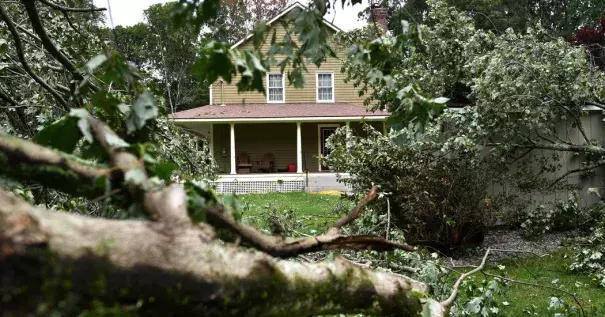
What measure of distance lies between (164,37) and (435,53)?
27809 mm

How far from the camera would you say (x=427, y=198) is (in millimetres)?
7223

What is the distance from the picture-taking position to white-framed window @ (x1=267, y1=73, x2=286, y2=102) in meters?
21.5

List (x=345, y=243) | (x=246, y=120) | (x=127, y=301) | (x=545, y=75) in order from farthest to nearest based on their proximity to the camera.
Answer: (x=246, y=120) → (x=545, y=75) → (x=345, y=243) → (x=127, y=301)

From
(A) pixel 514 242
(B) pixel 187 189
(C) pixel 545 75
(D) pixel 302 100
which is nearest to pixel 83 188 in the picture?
(B) pixel 187 189

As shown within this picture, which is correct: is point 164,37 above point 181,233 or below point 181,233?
above

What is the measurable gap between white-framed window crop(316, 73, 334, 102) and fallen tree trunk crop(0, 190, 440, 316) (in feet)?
67.8

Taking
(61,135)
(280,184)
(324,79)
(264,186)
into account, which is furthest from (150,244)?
(324,79)

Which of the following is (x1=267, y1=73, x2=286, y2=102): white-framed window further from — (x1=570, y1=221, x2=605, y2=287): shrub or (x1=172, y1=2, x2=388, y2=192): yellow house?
(x1=570, y1=221, x2=605, y2=287): shrub

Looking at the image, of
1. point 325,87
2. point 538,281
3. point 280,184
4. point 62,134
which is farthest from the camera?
point 325,87

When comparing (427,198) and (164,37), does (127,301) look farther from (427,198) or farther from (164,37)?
(164,37)

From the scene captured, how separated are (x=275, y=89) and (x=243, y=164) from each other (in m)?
3.59

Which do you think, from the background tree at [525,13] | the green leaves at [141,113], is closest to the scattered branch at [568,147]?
the green leaves at [141,113]

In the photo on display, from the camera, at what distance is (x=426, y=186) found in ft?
24.3

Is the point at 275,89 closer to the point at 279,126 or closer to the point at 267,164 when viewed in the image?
the point at 279,126
